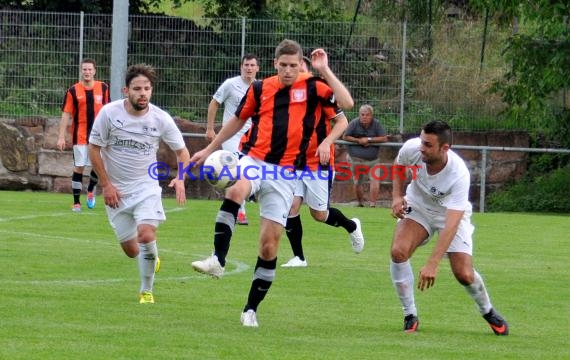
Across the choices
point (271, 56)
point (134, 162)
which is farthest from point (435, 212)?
point (271, 56)

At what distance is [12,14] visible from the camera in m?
23.8

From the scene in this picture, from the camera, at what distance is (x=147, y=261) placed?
33.6ft

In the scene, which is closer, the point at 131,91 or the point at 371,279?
the point at 131,91

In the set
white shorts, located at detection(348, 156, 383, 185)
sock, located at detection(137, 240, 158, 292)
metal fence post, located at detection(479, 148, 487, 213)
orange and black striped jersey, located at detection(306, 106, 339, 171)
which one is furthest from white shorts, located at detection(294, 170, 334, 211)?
metal fence post, located at detection(479, 148, 487, 213)

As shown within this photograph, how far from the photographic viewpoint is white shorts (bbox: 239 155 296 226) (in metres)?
9.15

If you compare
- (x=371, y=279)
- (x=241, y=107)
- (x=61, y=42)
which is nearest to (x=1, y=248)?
(x=371, y=279)

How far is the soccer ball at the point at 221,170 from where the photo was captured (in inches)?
363

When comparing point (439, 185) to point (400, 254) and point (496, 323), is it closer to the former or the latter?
point (400, 254)

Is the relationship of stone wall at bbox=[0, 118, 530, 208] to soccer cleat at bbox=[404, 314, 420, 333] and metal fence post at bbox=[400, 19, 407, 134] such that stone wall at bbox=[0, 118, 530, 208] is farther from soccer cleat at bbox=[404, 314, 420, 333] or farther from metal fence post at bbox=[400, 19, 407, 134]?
soccer cleat at bbox=[404, 314, 420, 333]

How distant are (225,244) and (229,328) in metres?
0.65

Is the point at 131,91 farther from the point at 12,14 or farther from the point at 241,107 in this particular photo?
the point at 12,14

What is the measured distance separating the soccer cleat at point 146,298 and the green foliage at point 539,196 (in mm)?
13867

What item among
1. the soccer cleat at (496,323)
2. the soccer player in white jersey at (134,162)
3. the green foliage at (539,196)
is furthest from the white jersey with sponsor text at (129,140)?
the green foliage at (539,196)

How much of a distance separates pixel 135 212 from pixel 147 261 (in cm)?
44
